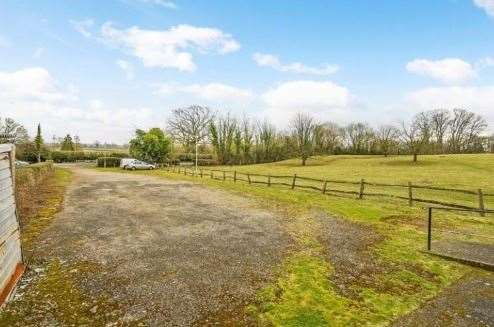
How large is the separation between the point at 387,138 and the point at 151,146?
157 feet

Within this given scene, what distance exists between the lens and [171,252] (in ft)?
32.3

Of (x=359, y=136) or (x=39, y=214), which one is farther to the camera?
(x=359, y=136)

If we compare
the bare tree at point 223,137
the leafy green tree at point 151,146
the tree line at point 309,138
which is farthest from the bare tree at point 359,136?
the leafy green tree at point 151,146

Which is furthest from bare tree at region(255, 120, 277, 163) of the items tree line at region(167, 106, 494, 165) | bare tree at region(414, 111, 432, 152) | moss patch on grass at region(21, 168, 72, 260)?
moss patch on grass at region(21, 168, 72, 260)

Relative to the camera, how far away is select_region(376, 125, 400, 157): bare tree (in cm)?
7427

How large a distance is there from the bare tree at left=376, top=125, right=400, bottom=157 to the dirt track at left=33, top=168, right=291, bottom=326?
64.0 metres

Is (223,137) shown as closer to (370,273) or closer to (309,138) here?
(309,138)

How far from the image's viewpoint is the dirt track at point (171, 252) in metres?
6.86

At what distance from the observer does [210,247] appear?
10.4m

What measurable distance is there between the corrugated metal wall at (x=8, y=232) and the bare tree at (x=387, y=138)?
7177 centimetres

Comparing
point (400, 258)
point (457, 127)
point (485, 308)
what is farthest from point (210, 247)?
point (457, 127)

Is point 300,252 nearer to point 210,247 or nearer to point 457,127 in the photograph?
point 210,247

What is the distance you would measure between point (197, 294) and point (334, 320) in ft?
8.63

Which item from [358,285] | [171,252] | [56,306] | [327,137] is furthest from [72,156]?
[358,285]
